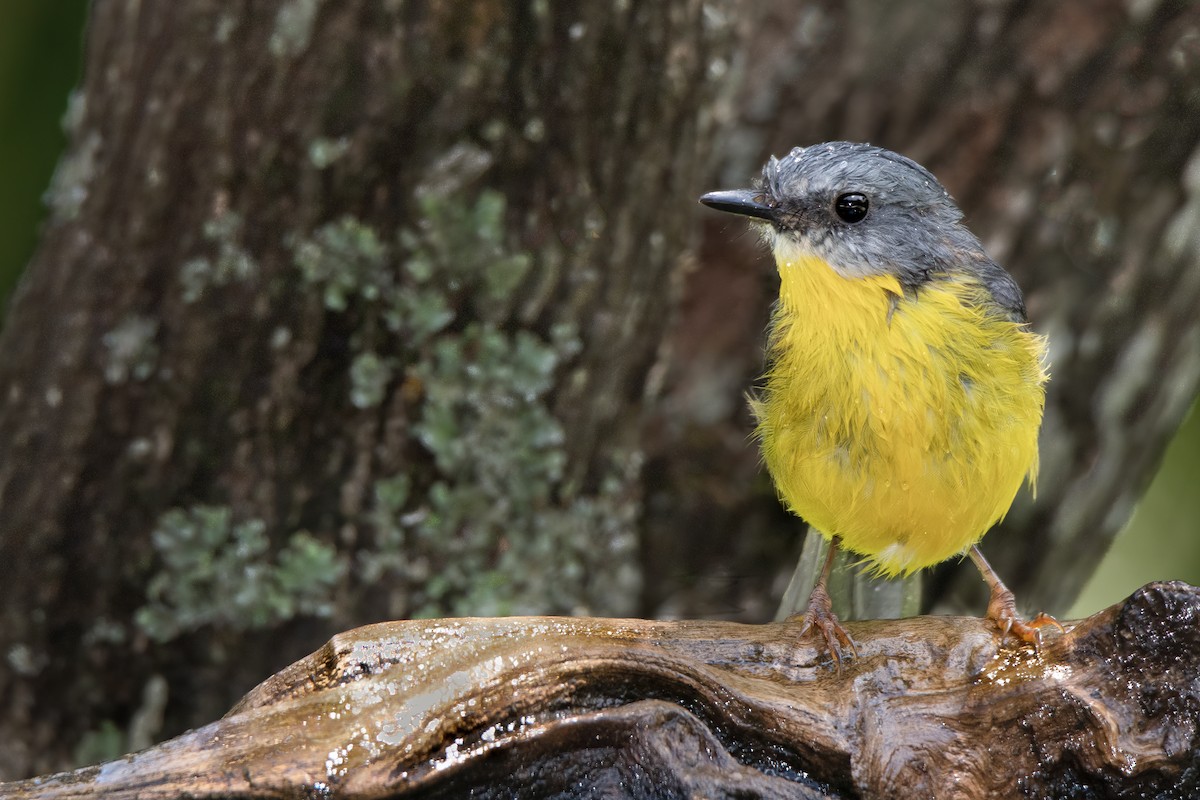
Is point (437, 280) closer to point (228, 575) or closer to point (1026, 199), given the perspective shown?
point (228, 575)

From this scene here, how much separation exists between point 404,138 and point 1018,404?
1.68 metres

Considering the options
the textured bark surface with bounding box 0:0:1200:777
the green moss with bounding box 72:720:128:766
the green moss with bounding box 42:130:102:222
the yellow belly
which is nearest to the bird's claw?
the yellow belly

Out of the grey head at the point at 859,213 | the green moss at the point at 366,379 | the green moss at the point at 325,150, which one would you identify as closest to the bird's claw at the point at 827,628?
the grey head at the point at 859,213

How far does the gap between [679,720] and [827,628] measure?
61 cm

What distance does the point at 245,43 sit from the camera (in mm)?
3150

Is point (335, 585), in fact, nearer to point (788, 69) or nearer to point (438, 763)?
point (438, 763)

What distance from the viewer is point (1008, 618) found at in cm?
291

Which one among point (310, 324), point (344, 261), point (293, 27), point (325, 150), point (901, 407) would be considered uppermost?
point (293, 27)

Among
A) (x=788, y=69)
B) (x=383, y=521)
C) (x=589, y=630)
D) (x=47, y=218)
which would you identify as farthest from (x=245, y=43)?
(x=589, y=630)

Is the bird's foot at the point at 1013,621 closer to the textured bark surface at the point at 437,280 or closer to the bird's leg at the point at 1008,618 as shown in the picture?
the bird's leg at the point at 1008,618

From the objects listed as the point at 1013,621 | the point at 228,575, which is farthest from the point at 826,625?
the point at 228,575

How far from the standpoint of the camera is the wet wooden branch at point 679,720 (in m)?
2.05

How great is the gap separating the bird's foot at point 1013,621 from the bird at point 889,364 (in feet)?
0.04

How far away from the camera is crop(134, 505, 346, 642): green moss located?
3.38 meters
